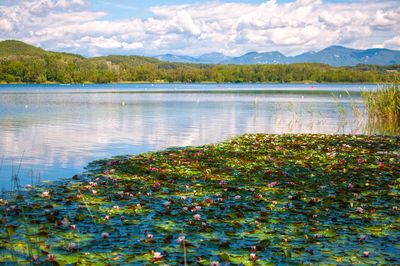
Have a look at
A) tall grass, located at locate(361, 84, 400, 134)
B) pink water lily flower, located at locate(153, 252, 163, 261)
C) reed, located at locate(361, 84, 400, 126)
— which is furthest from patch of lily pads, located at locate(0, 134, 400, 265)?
reed, located at locate(361, 84, 400, 126)

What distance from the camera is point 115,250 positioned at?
27.0ft

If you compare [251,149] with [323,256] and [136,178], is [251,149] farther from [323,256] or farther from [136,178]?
[323,256]

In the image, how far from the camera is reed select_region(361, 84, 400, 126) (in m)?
31.3

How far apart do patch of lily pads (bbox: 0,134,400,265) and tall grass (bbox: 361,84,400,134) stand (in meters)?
14.8

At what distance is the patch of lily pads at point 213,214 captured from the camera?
809cm

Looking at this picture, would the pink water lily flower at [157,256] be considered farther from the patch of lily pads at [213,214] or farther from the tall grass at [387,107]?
the tall grass at [387,107]

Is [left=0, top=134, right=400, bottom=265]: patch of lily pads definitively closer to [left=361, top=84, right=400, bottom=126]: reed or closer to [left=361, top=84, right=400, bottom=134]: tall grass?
[left=361, top=84, right=400, bottom=134]: tall grass

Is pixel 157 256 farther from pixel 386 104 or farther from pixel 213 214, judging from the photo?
pixel 386 104

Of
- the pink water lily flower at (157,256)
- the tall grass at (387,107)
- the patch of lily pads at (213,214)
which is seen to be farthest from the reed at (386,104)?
the pink water lily flower at (157,256)

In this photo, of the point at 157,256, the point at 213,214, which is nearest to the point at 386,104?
the point at 213,214

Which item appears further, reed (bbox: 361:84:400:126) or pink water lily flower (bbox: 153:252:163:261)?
reed (bbox: 361:84:400:126)

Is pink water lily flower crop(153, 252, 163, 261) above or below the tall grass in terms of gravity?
below

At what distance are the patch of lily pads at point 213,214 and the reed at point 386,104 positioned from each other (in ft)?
49.1

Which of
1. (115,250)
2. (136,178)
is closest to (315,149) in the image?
(136,178)
